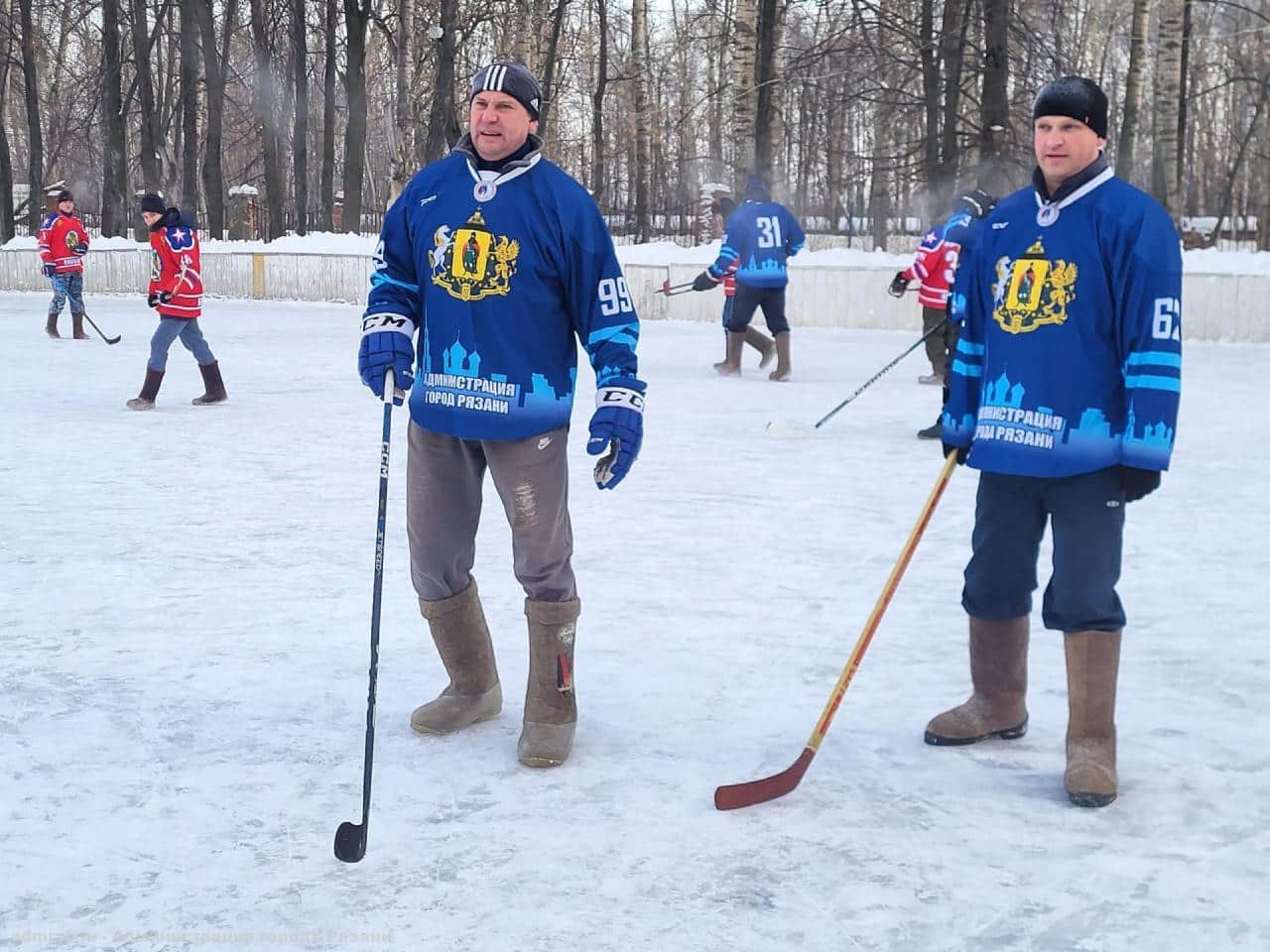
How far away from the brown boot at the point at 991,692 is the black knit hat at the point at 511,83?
1.63m

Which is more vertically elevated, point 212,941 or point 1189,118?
point 1189,118

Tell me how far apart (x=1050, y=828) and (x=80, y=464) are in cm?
612

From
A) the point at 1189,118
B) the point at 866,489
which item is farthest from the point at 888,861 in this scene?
the point at 1189,118

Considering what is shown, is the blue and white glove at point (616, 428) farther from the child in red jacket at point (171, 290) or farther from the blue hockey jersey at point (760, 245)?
the blue hockey jersey at point (760, 245)

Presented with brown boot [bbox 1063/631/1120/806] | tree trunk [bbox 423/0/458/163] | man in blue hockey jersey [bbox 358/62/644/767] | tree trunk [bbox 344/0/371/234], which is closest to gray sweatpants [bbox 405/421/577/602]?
man in blue hockey jersey [bbox 358/62/644/767]

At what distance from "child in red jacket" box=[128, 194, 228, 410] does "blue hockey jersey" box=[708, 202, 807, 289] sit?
4203mm

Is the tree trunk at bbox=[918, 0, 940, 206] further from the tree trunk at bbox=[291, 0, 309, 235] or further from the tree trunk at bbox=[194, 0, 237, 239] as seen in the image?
the tree trunk at bbox=[194, 0, 237, 239]

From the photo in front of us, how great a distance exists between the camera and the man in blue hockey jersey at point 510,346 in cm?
344

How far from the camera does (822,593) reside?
5.36 metres

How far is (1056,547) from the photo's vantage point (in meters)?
3.40

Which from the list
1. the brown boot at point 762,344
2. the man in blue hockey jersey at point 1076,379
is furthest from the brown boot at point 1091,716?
the brown boot at point 762,344

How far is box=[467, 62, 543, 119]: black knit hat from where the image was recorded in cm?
343

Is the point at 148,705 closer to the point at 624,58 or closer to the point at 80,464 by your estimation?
the point at 80,464

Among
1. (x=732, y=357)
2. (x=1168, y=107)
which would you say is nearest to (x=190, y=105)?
(x=1168, y=107)
